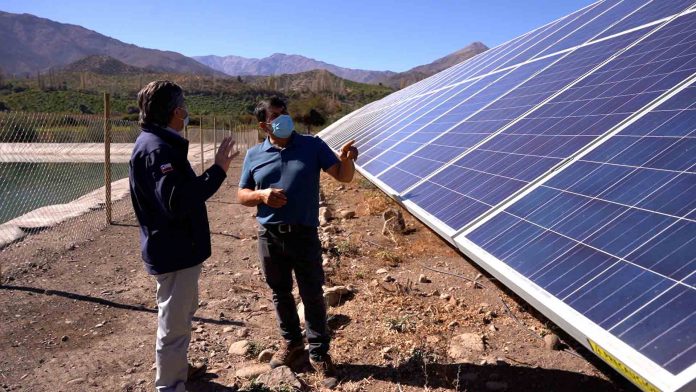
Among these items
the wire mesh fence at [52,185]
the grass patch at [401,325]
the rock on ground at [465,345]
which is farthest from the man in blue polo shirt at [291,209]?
the wire mesh fence at [52,185]

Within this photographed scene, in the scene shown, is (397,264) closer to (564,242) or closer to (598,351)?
(564,242)

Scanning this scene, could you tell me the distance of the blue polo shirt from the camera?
13.6 ft

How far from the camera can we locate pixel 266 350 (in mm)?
4719

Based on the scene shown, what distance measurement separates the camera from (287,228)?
4164 mm

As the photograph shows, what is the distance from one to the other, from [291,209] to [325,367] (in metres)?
1.25

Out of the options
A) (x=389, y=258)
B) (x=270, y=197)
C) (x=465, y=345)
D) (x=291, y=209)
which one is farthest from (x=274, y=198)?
(x=389, y=258)

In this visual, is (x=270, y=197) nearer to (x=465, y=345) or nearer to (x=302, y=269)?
(x=302, y=269)

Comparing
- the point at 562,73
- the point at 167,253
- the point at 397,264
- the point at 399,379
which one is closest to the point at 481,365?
the point at 399,379

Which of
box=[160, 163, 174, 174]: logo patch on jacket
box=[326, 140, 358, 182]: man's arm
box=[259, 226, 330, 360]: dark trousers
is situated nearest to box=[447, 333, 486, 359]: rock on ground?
box=[259, 226, 330, 360]: dark trousers

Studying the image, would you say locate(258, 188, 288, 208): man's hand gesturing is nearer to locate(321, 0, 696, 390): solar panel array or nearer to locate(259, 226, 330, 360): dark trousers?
locate(259, 226, 330, 360): dark trousers

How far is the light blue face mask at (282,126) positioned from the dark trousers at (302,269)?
71 centimetres

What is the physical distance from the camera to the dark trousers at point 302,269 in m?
4.21

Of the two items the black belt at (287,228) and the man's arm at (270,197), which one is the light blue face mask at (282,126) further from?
the black belt at (287,228)

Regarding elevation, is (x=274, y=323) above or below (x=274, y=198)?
below
